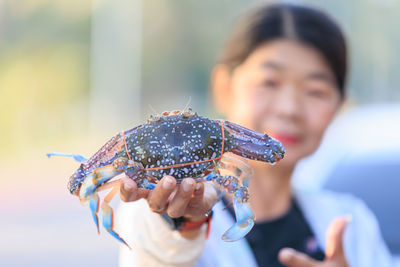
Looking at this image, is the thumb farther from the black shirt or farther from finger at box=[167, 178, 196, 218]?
finger at box=[167, 178, 196, 218]

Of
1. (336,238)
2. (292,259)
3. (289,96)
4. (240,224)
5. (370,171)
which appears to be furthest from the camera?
(370,171)

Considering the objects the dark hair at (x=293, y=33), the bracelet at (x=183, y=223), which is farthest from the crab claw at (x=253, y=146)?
the dark hair at (x=293, y=33)

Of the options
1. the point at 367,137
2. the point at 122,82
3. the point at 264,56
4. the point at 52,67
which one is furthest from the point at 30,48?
the point at 264,56

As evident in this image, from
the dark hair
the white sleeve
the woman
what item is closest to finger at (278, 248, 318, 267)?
the woman

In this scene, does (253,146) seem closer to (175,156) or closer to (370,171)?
(175,156)

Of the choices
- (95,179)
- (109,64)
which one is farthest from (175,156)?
(109,64)
